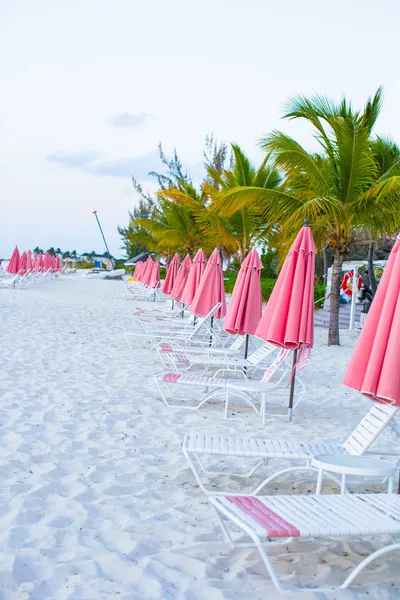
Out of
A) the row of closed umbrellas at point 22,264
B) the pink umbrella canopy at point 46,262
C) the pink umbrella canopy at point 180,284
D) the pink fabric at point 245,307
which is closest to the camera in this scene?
the pink fabric at point 245,307

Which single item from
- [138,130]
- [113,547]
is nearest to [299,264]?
[113,547]

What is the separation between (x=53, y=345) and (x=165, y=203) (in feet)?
45.8

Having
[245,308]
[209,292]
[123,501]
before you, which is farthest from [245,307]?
[123,501]

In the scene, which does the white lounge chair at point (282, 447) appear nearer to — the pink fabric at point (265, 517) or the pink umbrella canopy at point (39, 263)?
the pink fabric at point (265, 517)

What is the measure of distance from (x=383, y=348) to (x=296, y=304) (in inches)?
87.5

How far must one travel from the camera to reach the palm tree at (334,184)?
34.9 feet

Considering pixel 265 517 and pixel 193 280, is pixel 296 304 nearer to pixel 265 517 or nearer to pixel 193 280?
pixel 265 517

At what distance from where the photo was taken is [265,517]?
8.55 feet

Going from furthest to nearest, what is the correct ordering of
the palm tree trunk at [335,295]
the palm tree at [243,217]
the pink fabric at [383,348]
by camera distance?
the palm tree at [243,217] < the palm tree trunk at [335,295] < the pink fabric at [383,348]

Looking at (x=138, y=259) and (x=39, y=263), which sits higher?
(x=138, y=259)

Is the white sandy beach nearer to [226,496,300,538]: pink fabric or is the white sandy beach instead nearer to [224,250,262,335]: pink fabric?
[226,496,300,538]: pink fabric

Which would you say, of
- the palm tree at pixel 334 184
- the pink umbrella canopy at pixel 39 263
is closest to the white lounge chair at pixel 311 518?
the palm tree at pixel 334 184

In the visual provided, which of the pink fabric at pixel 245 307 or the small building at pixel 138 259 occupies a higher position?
the small building at pixel 138 259

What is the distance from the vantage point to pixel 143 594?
8.30 feet
